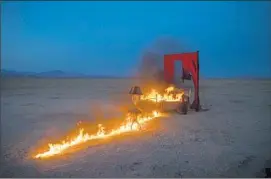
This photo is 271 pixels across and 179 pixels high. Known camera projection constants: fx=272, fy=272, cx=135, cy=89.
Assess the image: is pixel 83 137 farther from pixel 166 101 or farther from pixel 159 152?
pixel 166 101

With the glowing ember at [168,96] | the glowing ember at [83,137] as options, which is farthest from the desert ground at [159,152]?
the glowing ember at [168,96]

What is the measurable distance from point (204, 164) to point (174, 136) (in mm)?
2205

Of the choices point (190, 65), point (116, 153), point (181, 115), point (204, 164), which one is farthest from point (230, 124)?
point (116, 153)

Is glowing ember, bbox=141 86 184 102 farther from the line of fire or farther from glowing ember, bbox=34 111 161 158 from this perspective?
glowing ember, bbox=34 111 161 158

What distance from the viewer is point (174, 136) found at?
788cm

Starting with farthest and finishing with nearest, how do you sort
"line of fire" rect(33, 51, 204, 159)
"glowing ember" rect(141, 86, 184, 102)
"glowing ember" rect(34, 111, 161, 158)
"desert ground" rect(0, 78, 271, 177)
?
"glowing ember" rect(141, 86, 184, 102) < "line of fire" rect(33, 51, 204, 159) < "glowing ember" rect(34, 111, 161, 158) < "desert ground" rect(0, 78, 271, 177)

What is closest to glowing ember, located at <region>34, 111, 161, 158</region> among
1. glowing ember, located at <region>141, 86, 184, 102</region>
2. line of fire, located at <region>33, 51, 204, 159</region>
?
line of fire, located at <region>33, 51, 204, 159</region>

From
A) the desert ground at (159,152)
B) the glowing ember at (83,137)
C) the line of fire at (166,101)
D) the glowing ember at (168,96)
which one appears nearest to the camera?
the desert ground at (159,152)

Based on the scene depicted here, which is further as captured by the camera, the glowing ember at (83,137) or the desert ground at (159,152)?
the glowing ember at (83,137)

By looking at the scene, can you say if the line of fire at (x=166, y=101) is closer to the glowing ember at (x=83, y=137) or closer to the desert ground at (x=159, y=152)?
the glowing ember at (x=83, y=137)

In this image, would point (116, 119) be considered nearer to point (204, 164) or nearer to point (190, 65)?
point (190, 65)

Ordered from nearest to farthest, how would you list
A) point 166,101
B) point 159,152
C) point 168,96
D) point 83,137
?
point 159,152, point 83,137, point 166,101, point 168,96

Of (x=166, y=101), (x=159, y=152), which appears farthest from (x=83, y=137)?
(x=166, y=101)

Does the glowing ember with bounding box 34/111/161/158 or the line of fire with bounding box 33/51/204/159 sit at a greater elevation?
the line of fire with bounding box 33/51/204/159
